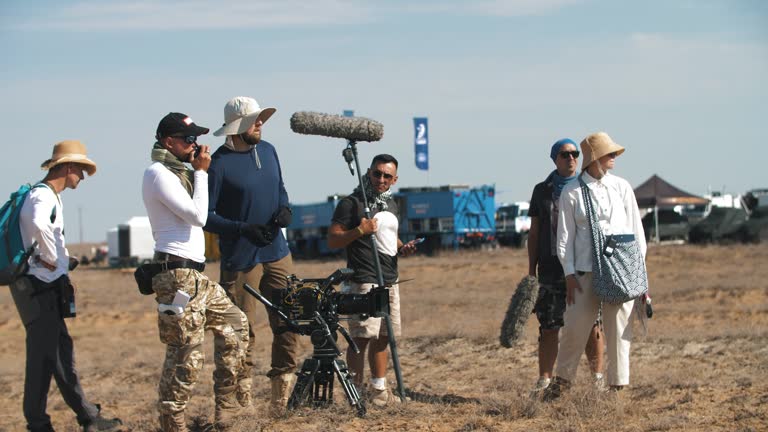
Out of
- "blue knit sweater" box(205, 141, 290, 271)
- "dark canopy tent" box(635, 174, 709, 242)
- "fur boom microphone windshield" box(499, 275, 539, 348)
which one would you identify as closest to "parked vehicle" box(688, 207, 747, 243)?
"dark canopy tent" box(635, 174, 709, 242)

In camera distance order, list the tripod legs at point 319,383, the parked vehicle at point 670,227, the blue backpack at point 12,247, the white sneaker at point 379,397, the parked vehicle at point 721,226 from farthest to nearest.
Result: the parked vehicle at point 670,227 < the parked vehicle at point 721,226 < the white sneaker at point 379,397 < the tripod legs at point 319,383 < the blue backpack at point 12,247

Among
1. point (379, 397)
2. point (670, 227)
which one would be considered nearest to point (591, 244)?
point (379, 397)

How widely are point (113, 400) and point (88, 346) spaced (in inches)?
268

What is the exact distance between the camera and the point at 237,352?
6512mm

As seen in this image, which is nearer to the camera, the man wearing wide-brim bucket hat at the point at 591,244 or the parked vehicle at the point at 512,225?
the man wearing wide-brim bucket hat at the point at 591,244

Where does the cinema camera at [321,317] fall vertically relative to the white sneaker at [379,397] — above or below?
above

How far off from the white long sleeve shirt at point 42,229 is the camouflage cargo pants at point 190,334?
1025mm

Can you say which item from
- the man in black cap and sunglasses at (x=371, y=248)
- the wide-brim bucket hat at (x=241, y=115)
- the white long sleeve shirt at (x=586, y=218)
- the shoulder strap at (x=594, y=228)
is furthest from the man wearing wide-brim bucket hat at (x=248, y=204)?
the shoulder strap at (x=594, y=228)

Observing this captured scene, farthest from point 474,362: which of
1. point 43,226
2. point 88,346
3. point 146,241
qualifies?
point 146,241

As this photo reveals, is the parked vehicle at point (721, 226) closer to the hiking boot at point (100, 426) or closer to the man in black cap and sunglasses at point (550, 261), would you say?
the man in black cap and sunglasses at point (550, 261)

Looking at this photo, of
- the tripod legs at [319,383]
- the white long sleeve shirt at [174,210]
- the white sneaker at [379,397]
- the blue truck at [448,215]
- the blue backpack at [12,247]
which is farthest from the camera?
the blue truck at [448,215]

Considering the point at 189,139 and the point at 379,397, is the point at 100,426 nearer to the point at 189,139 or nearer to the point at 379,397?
the point at 379,397

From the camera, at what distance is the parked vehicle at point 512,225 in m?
40.4

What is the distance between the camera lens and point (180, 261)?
617cm
